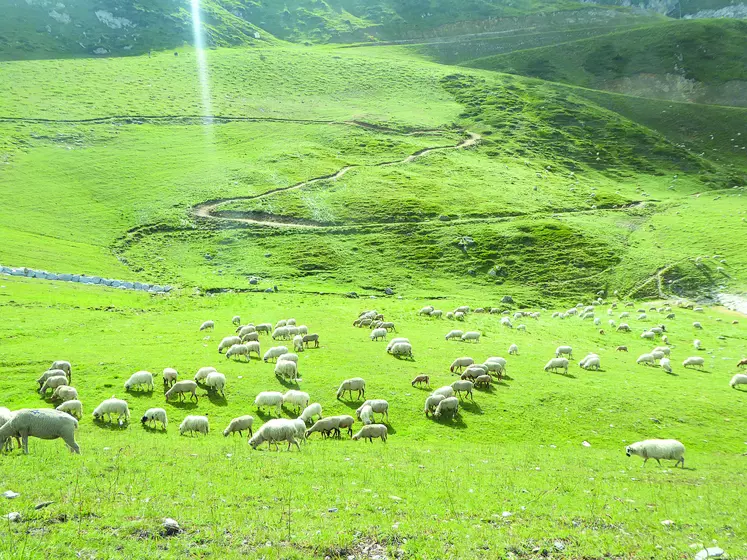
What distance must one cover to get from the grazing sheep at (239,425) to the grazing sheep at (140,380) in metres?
6.38

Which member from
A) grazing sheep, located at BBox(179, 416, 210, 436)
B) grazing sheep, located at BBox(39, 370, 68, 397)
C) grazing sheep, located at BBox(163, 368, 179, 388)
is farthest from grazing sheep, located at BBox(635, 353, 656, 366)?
grazing sheep, located at BBox(39, 370, 68, 397)

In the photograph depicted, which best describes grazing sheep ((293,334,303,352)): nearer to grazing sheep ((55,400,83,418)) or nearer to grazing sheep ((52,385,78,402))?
grazing sheep ((52,385,78,402))

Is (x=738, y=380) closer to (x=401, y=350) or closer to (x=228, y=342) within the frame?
(x=401, y=350)

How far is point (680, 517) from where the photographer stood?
13758 mm

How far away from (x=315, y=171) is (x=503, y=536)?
3597 inches

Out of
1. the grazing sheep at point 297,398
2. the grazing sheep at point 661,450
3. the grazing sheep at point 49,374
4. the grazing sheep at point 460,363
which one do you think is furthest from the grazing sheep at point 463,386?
the grazing sheep at point 49,374

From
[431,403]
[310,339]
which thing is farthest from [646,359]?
[310,339]

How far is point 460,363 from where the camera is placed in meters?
31.2

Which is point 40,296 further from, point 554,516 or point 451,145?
point 451,145

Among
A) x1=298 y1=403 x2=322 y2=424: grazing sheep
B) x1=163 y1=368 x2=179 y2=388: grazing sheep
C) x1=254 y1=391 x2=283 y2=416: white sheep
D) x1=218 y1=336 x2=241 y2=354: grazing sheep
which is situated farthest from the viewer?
x1=218 y1=336 x2=241 y2=354: grazing sheep

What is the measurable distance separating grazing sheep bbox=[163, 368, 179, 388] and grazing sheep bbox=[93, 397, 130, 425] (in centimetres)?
391

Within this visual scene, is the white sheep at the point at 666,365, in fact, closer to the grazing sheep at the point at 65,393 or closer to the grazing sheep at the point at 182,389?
the grazing sheep at the point at 182,389

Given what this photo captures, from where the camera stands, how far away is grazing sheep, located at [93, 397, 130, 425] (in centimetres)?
2189

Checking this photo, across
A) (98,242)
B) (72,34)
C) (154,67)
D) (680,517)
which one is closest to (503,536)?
(680,517)
